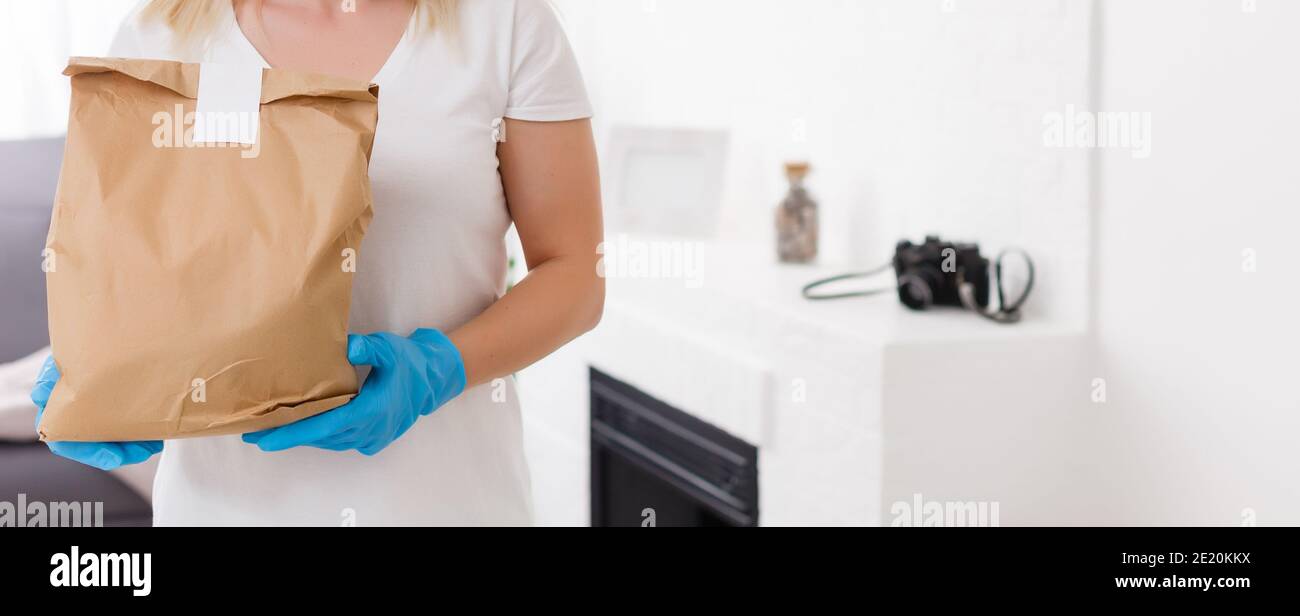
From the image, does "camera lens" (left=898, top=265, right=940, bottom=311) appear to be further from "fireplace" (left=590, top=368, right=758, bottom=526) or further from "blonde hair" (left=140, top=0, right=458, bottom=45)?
"blonde hair" (left=140, top=0, right=458, bottom=45)

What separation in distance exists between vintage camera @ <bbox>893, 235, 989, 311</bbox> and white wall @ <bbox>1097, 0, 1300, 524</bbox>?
18cm

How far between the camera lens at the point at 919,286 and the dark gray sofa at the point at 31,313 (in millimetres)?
1444

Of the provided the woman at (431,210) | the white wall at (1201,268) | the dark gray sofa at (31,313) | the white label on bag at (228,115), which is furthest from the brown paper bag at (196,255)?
the dark gray sofa at (31,313)

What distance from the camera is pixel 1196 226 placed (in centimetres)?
156

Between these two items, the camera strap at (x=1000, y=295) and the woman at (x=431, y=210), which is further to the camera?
the camera strap at (x=1000, y=295)

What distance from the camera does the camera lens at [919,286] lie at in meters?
1.87

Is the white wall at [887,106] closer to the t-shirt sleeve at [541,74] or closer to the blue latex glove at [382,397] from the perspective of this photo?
the t-shirt sleeve at [541,74]

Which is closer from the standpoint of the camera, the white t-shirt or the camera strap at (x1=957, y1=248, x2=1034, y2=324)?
the white t-shirt

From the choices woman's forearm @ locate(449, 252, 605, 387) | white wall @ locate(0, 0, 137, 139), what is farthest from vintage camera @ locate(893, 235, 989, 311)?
white wall @ locate(0, 0, 137, 139)

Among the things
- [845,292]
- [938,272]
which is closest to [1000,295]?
[938,272]

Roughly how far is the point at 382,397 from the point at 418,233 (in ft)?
0.49

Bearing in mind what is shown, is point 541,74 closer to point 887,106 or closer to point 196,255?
point 196,255

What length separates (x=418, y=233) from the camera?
990 mm

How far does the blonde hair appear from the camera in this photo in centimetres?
100
